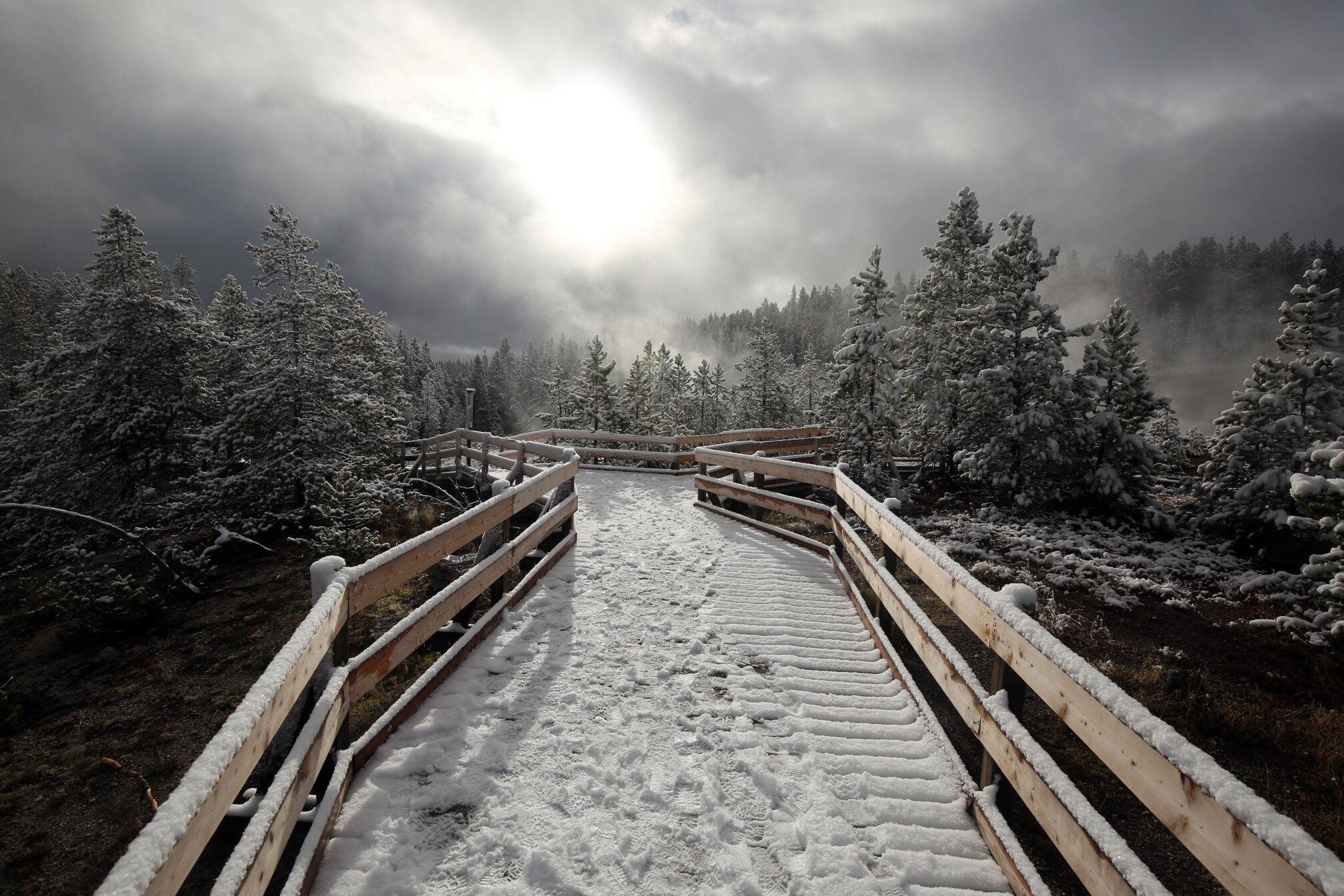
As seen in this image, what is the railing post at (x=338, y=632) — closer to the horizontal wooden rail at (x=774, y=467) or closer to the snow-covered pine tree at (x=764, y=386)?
the horizontal wooden rail at (x=774, y=467)

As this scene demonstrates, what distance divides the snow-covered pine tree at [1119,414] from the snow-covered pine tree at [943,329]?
417 cm

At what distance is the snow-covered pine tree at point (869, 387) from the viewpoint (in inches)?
723

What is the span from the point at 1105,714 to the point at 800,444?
17.8 metres

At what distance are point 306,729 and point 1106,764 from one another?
359cm

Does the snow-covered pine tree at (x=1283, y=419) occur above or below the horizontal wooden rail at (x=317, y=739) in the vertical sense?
above

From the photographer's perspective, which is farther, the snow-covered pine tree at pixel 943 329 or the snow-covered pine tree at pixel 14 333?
the snow-covered pine tree at pixel 14 333

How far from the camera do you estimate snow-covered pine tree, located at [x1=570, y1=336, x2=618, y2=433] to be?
3369 cm

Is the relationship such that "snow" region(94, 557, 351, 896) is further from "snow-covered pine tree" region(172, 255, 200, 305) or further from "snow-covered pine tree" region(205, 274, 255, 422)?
"snow-covered pine tree" region(172, 255, 200, 305)

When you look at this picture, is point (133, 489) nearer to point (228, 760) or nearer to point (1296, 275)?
point (228, 760)

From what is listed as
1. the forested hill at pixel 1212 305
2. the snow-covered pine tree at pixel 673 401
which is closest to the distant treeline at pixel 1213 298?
the forested hill at pixel 1212 305

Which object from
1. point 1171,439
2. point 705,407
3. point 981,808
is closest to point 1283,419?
point 981,808

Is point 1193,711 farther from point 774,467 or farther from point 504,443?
point 504,443

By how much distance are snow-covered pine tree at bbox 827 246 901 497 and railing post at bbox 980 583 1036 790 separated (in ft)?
50.8

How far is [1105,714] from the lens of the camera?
2232mm
